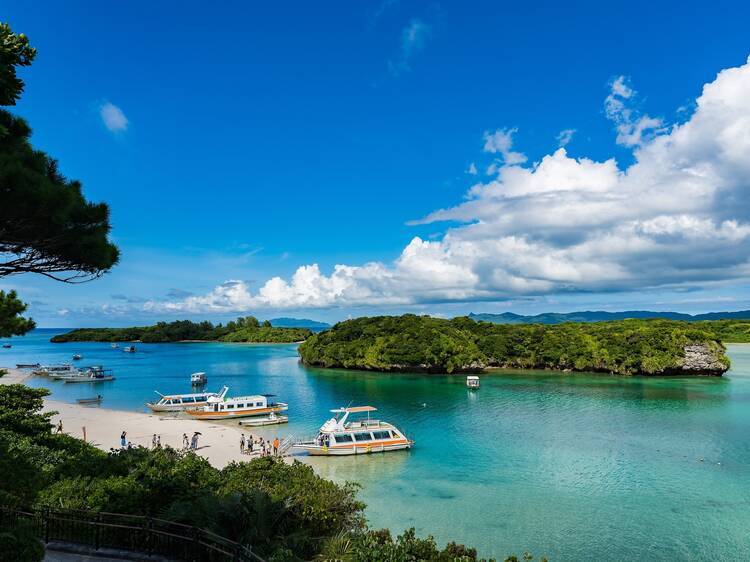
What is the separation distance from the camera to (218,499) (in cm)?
1334

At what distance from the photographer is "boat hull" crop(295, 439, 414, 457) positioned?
3403 centimetres

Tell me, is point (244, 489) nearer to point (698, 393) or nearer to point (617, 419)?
point (617, 419)

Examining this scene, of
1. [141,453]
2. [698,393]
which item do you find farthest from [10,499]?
[698,393]

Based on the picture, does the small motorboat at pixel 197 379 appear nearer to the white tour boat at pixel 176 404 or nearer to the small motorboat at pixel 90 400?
the small motorboat at pixel 90 400

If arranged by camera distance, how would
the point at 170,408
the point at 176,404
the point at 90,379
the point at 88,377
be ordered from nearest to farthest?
the point at 170,408
the point at 176,404
the point at 90,379
the point at 88,377

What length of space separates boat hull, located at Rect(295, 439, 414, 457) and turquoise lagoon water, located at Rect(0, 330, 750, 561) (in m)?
0.93

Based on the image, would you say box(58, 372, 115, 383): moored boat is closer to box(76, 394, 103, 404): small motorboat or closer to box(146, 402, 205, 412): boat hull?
box(76, 394, 103, 404): small motorboat

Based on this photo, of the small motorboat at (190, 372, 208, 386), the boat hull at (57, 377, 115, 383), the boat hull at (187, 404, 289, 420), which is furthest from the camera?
the boat hull at (57, 377, 115, 383)

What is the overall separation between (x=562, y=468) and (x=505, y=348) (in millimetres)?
64965

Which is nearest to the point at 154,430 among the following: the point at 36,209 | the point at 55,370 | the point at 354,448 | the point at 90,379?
the point at 354,448

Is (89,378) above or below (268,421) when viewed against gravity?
above

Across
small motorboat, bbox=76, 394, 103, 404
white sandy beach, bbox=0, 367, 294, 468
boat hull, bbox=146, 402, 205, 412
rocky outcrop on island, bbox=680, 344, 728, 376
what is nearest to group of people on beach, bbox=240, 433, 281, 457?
white sandy beach, bbox=0, 367, 294, 468

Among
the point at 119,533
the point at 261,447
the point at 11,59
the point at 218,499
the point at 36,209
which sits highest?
the point at 11,59

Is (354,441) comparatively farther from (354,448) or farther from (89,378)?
(89,378)
